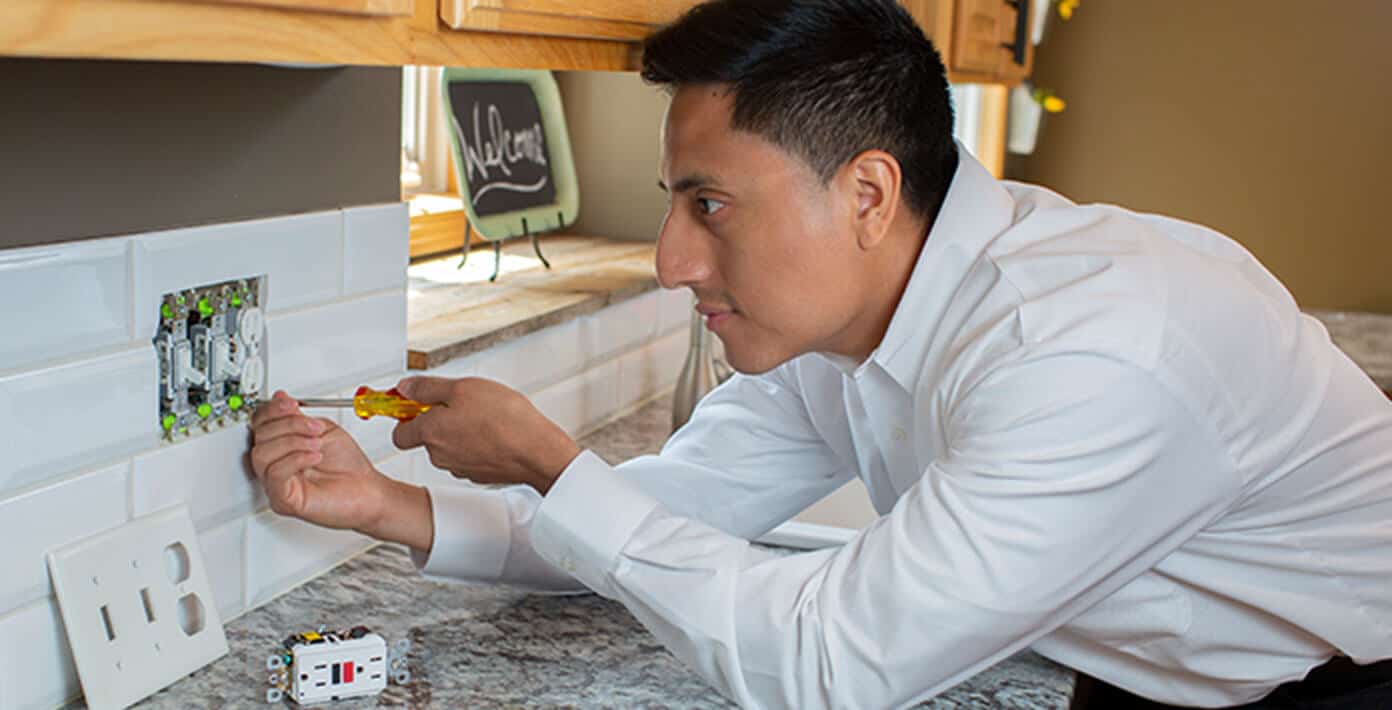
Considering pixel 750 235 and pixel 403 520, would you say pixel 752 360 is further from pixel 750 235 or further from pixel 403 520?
pixel 403 520

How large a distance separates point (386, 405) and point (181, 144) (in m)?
0.30

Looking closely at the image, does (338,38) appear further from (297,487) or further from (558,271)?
(558,271)

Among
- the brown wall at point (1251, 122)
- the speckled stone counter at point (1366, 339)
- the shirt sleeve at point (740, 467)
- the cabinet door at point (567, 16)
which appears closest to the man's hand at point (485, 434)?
the shirt sleeve at point (740, 467)

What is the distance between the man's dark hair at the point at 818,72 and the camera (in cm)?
115

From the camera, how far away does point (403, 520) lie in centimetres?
134

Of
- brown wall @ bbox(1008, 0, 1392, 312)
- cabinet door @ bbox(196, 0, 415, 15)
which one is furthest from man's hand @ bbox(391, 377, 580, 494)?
brown wall @ bbox(1008, 0, 1392, 312)

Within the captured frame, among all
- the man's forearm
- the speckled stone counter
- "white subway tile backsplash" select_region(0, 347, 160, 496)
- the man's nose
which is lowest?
the speckled stone counter

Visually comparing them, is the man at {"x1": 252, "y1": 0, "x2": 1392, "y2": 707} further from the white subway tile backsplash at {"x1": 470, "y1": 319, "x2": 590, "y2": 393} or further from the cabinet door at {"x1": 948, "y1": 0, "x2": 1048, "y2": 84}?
the cabinet door at {"x1": 948, "y1": 0, "x2": 1048, "y2": 84}

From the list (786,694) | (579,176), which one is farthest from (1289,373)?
(579,176)

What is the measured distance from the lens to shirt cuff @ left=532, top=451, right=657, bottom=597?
114 centimetres

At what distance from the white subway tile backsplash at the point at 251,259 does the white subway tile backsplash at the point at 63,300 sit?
2cm

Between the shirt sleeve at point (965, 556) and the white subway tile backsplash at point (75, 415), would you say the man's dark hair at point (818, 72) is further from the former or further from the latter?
the white subway tile backsplash at point (75, 415)

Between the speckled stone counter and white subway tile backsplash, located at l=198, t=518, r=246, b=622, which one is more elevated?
white subway tile backsplash, located at l=198, t=518, r=246, b=622

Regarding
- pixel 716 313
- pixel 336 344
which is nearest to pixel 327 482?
pixel 336 344
